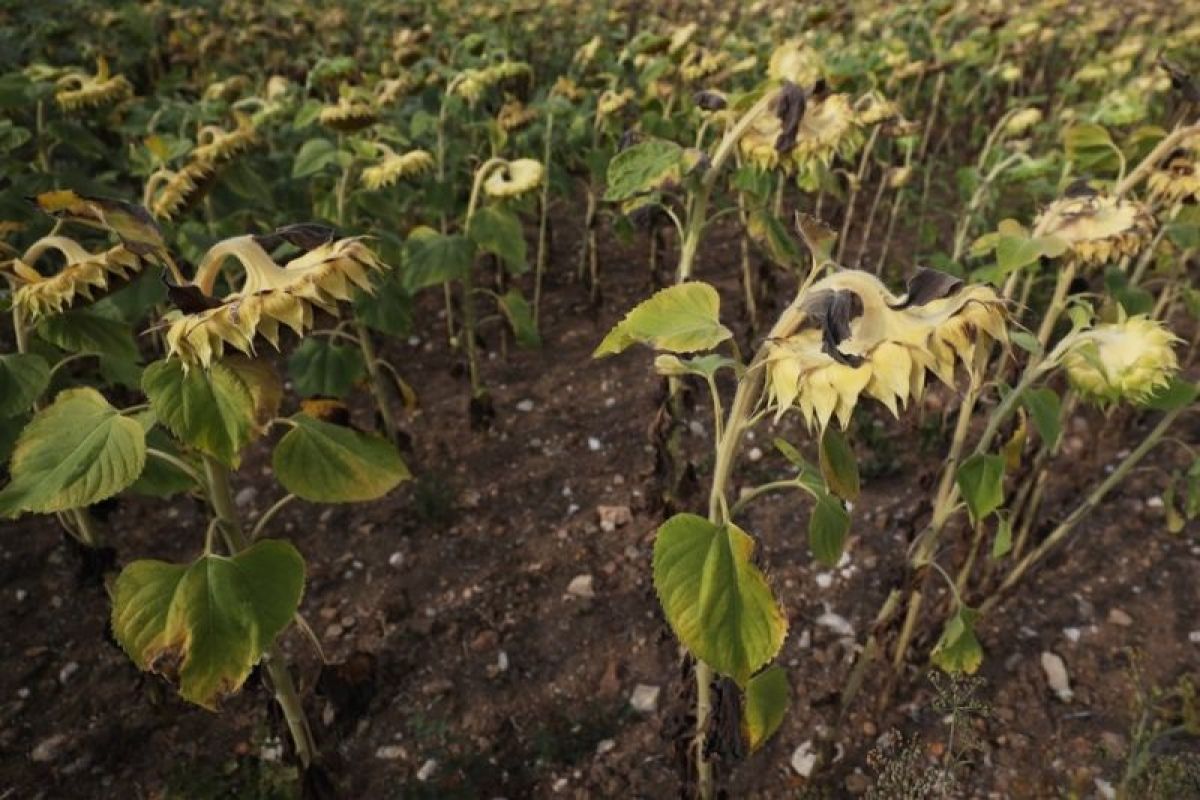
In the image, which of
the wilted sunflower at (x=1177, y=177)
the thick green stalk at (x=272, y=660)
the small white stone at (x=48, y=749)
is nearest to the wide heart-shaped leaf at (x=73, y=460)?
the thick green stalk at (x=272, y=660)

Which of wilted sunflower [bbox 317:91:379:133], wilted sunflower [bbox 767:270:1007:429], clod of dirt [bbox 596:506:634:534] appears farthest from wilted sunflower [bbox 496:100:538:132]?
wilted sunflower [bbox 767:270:1007:429]

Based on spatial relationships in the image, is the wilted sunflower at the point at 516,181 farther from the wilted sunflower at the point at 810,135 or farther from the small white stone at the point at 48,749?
the small white stone at the point at 48,749

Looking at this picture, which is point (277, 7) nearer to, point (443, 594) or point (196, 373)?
point (443, 594)

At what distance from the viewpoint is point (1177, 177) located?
187 cm

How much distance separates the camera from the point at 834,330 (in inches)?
35.5

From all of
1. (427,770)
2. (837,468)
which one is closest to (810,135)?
(837,468)

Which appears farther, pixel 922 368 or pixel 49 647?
pixel 49 647

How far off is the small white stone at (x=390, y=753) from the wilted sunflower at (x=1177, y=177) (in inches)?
90.0

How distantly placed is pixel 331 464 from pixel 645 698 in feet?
4.00

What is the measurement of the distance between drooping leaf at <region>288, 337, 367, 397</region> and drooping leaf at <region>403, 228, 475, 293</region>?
0.30 meters

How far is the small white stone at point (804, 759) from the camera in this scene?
208 centimetres

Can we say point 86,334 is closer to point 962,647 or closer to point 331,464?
point 331,464

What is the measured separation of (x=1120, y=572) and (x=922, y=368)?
2.26 metres

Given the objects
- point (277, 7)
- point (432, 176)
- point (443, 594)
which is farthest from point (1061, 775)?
point (277, 7)
